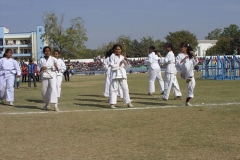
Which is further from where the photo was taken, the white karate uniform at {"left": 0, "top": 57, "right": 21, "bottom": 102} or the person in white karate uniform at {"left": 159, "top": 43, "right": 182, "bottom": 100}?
the person in white karate uniform at {"left": 159, "top": 43, "right": 182, "bottom": 100}

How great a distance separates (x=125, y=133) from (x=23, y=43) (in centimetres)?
9814

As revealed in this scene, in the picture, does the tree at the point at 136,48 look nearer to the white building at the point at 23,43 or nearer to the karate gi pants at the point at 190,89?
the white building at the point at 23,43

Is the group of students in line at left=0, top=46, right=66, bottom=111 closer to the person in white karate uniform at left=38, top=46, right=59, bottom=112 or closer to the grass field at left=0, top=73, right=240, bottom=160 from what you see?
the person in white karate uniform at left=38, top=46, right=59, bottom=112

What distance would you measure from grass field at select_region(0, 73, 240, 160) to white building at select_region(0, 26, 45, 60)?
8808cm

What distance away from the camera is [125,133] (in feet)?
26.9

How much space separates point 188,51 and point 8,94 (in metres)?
6.43

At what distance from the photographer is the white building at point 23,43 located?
98312mm

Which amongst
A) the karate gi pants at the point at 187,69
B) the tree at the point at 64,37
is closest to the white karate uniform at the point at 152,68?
the karate gi pants at the point at 187,69

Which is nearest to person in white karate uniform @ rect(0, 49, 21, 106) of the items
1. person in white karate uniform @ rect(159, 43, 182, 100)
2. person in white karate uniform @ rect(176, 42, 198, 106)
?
person in white karate uniform @ rect(159, 43, 182, 100)

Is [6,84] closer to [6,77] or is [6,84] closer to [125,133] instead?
[6,77]

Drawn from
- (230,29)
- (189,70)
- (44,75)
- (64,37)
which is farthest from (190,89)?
(230,29)

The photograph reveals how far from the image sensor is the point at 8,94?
563 inches

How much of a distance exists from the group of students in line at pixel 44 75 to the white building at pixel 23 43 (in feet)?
274

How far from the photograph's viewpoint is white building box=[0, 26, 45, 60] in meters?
98.3
